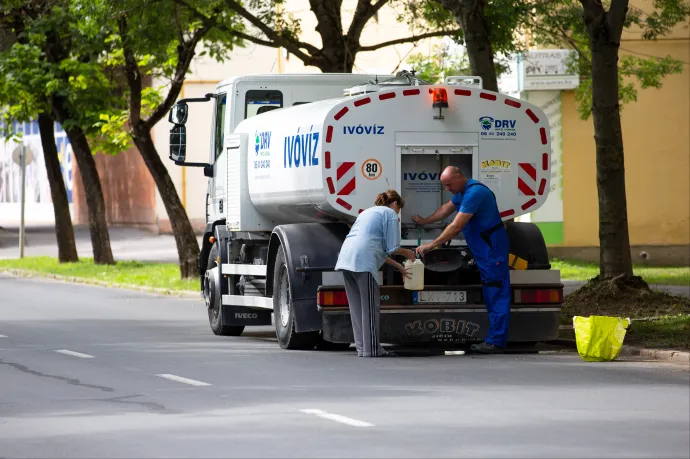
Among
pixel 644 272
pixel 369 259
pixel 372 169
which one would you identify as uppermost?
pixel 372 169

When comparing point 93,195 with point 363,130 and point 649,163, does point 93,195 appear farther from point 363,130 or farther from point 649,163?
point 363,130

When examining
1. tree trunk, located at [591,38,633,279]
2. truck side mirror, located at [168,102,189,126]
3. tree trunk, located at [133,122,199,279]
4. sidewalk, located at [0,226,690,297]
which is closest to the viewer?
truck side mirror, located at [168,102,189,126]

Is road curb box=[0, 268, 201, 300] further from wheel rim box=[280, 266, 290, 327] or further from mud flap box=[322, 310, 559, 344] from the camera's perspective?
mud flap box=[322, 310, 559, 344]

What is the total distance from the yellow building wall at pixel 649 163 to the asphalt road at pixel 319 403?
56.5ft

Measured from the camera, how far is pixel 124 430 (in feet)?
35.1

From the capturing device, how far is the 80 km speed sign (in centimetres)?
1631

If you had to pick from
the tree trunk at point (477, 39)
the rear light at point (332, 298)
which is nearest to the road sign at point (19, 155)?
the tree trunk at point (477, 39)

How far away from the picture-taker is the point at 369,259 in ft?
52.0

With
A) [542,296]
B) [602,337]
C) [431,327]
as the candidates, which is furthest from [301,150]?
[602,337]

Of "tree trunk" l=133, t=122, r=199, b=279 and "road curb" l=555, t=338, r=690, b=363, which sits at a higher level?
"tree trunk" l=133, t=122, r=199, b=279

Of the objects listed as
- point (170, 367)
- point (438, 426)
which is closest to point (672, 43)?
point (170, 367)

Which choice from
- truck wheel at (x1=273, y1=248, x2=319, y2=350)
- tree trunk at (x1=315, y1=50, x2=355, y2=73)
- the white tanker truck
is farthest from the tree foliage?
truck wheel at (x1=273, y1=248, x2=319, y2=350)

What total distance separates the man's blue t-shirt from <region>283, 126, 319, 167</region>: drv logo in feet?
4.86

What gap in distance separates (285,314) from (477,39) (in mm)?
5688
